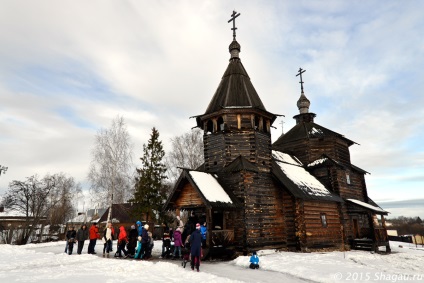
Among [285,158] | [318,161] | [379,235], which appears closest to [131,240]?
[285,158]

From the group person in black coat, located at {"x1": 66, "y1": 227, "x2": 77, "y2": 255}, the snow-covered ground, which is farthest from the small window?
person in black coat, located at {"x1": 66, "y1": 227, "x2": 77, "y2": 255}

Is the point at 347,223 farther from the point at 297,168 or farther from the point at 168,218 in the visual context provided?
the point at 168,218

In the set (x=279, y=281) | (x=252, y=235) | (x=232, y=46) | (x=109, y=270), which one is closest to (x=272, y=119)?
(x=232, y=46)

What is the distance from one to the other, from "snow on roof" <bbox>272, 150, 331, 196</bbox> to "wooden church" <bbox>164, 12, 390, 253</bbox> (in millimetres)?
92

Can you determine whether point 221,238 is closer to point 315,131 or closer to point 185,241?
point 185,241

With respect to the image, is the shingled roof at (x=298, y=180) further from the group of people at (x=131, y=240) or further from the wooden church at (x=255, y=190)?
the group of people at (x=131, y=240)

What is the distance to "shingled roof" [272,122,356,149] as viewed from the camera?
1039 inches

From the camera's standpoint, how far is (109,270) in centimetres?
982

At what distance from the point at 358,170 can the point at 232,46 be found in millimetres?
15681

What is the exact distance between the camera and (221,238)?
15.7 m

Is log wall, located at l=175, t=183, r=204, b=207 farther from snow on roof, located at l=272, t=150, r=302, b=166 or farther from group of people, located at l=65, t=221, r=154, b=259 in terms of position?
snow on roof, located at l=272, t=150, r=302, b=166

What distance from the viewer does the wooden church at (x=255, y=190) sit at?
16547 mm

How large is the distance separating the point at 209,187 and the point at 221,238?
271 cm

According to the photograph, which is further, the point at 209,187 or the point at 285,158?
the point at 285,158
